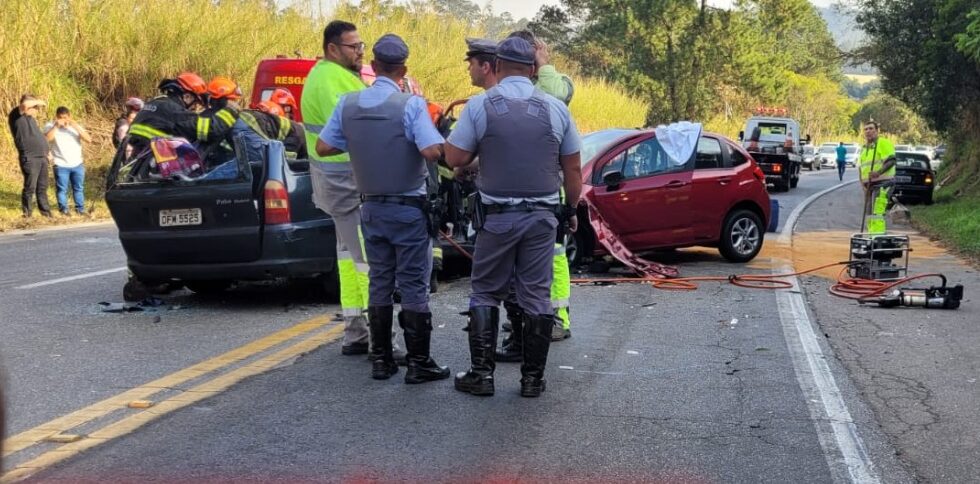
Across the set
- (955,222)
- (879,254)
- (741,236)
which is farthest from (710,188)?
(955,222)

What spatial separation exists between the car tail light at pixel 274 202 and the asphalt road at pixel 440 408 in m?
0.76

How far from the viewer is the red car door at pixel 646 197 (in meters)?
11.5

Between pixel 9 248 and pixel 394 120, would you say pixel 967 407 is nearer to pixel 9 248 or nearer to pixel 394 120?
pixel 394 120

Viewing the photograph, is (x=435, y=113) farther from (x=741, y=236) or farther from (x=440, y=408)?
(x=741, y=236)

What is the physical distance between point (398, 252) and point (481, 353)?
763mm

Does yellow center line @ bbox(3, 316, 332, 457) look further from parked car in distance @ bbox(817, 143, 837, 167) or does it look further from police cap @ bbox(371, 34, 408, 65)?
parked car in distance @ bbox(817, 143, 837, 167)

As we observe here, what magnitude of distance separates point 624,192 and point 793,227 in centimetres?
864

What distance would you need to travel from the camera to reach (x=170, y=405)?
5406mm

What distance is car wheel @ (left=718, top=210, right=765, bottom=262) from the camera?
40.9 ft

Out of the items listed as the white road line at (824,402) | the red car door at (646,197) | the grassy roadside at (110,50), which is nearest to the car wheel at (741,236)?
the red car door at (646,197)

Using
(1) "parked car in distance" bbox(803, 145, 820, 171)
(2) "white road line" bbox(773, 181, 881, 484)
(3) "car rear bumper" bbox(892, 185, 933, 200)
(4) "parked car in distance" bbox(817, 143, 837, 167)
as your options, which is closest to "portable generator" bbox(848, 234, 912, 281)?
(2) "white road line" bbox(773, 181, 881, 484)

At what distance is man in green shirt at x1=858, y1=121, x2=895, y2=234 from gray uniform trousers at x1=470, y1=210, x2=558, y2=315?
33.4ft

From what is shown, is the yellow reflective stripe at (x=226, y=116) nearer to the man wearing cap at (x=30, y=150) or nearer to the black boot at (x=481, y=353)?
the black boot at (x=481, y=353)

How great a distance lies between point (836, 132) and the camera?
387 feet
